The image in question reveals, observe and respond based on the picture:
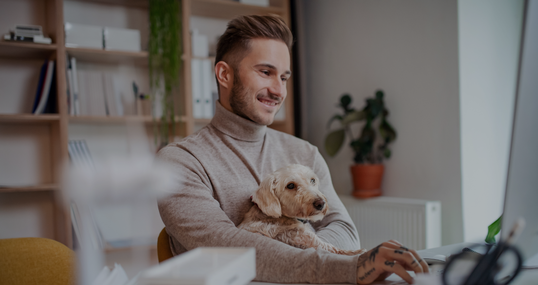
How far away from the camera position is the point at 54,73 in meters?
2.39

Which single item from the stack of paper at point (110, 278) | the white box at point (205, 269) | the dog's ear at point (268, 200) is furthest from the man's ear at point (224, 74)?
the white box at point (205, 269)

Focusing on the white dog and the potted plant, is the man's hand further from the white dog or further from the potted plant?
the potted plant

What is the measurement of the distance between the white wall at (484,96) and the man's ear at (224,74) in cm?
154

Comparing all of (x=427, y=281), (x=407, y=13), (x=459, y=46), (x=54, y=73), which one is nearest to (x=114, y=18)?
(x=54, y=73)

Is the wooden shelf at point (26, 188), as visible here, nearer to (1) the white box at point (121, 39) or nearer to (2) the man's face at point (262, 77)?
(1) the white box at point (121, 39)

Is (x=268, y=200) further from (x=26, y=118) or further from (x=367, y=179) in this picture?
(x=26, y=118)

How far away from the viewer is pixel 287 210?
1012 mm

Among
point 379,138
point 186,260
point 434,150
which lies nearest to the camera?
point 186,260

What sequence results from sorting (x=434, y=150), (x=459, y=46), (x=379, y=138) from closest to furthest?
(x=459, y=46)
(x=434, y=150)
(x=379, y=138)

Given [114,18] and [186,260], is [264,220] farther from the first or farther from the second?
[114,18]

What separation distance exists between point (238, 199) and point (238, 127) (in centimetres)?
23

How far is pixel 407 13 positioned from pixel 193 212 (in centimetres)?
214

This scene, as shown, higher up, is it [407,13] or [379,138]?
[407,13]

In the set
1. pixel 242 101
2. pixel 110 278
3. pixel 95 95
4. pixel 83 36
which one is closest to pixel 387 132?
pixel 242 101
